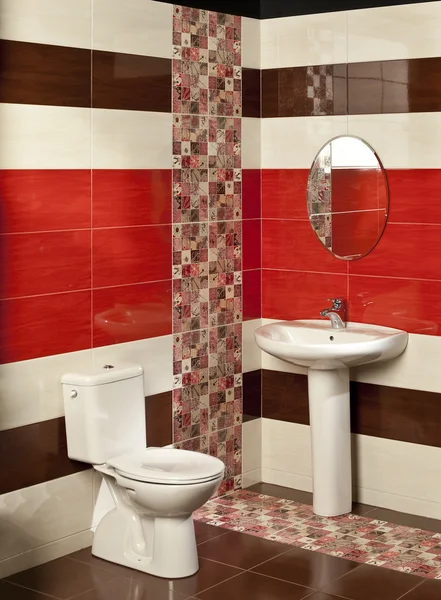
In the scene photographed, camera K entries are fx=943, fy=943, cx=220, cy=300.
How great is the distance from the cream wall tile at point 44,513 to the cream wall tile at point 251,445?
3.41 feet

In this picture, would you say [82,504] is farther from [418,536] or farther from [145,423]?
[418,536]

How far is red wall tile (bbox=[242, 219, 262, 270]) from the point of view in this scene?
4.63 metres

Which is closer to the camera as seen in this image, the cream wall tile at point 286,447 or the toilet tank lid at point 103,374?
A: the toilet tank lid at point 103,374

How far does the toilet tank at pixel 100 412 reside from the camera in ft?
12.1

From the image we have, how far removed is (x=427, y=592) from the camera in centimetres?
345

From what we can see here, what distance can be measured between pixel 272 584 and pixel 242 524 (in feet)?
2.11

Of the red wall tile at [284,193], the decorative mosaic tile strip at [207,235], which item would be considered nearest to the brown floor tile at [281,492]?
the decorative mosaic tile strip at [207,235]

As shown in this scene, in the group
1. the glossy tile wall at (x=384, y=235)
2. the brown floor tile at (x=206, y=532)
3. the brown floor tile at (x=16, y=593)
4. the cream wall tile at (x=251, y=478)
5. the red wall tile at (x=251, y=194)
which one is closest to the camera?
the brown floor tile at (x=16, y=593)

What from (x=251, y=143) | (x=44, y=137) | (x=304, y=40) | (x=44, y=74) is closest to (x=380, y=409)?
(x=251, y=143)

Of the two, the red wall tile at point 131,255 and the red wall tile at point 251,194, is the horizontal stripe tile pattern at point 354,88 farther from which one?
the red wall tile at point 131,255

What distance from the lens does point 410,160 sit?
164 inches

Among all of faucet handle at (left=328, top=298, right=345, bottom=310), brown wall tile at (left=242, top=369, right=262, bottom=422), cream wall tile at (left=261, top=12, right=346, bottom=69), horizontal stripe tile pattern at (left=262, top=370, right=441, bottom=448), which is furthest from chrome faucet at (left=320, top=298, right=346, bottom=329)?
cream wall tile at (left=261, top=12, right=346, bottom=69)

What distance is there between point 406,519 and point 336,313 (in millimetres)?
981

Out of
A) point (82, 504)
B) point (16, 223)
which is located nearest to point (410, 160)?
point (16, 223)
